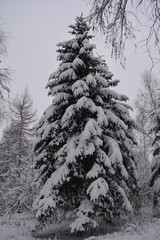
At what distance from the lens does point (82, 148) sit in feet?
30.0

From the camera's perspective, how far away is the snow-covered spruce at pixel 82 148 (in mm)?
8711

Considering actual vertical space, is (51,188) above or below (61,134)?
below

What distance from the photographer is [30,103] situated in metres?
26.3

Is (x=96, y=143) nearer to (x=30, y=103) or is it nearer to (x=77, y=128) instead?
(x=77, y=128)

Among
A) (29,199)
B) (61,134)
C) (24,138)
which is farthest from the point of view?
(24,138)

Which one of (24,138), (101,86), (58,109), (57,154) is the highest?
(24,138)

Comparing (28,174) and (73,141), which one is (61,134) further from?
(28,174)

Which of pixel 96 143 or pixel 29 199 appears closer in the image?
pixel 96 143

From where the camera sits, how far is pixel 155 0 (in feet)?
11.4

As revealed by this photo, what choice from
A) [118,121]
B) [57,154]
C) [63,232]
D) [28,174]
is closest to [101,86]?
[118,121]

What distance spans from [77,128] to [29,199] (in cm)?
896

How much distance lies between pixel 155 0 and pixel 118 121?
705 centimetres

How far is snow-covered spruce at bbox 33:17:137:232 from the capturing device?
343 inches

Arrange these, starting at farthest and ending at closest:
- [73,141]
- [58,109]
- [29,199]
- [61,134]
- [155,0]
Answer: [29,199]
[58,109]
[61,134]
[73,141]
[155,0]
